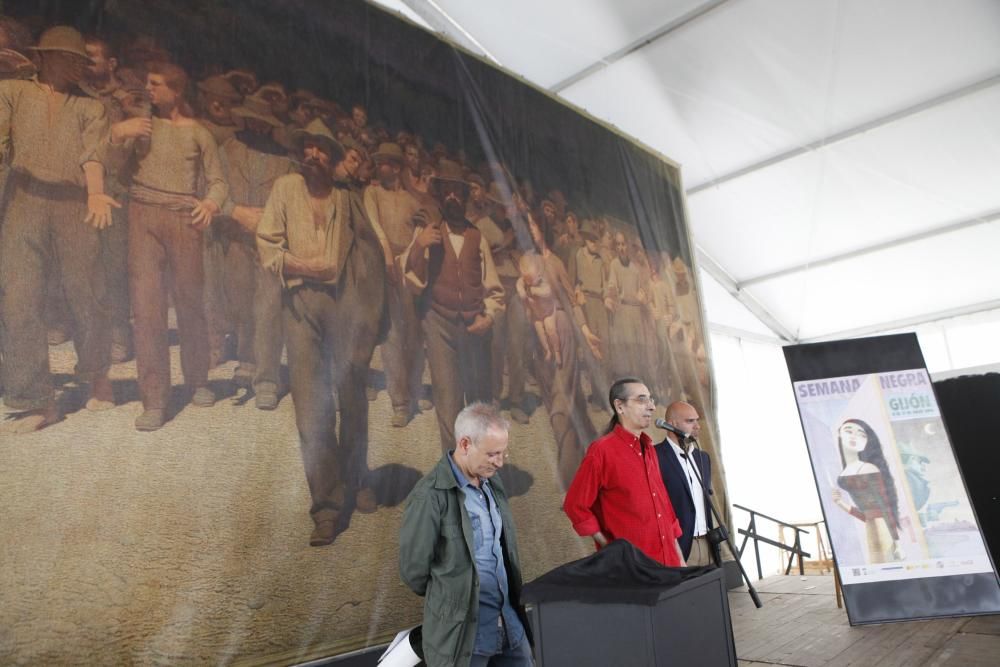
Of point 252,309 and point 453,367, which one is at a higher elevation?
point 252,309

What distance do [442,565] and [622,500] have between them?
1.39 meters

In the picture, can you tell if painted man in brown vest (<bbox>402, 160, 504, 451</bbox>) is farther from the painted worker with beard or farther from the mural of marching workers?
the painted worker with beard

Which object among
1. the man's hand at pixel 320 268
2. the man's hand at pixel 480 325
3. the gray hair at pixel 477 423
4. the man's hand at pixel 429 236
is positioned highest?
the man's hand at pixel 429 236

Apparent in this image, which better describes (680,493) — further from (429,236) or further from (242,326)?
(242,326)

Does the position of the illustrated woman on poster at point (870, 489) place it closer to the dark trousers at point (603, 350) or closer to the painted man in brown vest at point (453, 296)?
the dark trousers at point (603, 350)

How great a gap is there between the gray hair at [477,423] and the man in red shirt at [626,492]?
1.14 metres

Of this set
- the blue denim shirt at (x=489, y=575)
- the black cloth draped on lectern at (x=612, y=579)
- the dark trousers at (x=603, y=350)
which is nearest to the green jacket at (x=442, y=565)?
the blue denim shirt at (x=489, y=575)

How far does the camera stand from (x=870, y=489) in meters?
4.76

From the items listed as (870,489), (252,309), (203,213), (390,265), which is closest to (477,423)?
(252,309)

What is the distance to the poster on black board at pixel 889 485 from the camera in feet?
14.8

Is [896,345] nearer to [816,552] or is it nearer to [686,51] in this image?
[686,51]

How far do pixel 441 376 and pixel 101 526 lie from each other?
218 cm

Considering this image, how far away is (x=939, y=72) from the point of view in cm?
764

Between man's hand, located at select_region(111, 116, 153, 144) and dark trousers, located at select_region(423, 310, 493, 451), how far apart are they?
1.94m
